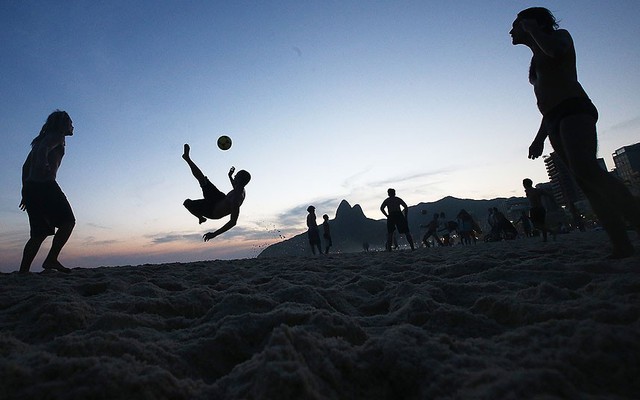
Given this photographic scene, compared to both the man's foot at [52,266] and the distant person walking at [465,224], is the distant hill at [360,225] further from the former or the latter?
the man's foot at [52,266]

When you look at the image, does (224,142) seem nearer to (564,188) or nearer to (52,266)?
(52,266)

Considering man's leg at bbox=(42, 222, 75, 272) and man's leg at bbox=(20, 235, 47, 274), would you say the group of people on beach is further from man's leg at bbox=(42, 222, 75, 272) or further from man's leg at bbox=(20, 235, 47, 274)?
man's leg at bbox=(20, 235, 47, 274)

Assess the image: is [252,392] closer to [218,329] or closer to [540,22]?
[218,329]

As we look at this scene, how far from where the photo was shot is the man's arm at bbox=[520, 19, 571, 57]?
2725 mm

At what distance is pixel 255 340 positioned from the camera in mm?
1587

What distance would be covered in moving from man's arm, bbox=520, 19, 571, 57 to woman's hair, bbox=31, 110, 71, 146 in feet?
20.1

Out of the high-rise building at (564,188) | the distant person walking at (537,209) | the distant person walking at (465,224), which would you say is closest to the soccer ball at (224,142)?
the distant person walking at (537,209)

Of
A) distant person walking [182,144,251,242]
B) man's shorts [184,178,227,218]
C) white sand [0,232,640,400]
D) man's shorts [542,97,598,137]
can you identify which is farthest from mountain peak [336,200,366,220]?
white sand [0,232,640,400]

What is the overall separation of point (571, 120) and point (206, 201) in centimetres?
480

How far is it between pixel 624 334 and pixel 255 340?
4.59 ft

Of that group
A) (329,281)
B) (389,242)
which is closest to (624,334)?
(329,281)

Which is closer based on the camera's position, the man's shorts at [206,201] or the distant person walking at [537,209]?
the man's shorts at [206,201]

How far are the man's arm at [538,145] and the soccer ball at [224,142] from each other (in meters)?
5.24

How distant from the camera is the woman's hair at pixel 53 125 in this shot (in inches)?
200
